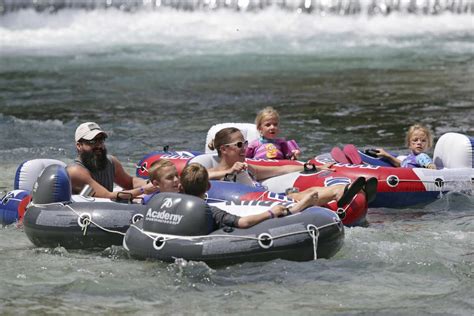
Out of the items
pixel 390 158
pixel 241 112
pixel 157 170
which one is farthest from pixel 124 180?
pixel 241 112

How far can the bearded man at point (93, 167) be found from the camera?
26.3 ft

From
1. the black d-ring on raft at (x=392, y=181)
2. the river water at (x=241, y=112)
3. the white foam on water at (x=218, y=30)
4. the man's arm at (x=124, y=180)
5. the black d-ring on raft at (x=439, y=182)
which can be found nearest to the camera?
the river water at (x=241, y=112)

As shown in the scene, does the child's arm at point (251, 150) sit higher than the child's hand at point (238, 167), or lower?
lower

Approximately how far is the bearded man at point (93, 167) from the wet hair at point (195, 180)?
2.79 ft

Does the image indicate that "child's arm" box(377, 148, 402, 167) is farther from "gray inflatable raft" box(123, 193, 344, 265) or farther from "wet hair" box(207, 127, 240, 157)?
"gray inflatable raft" box(123, 193, 344, 265)

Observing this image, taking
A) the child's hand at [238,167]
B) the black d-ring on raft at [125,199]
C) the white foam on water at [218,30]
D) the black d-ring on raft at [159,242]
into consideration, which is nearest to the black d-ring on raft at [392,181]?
the child's hand at [238,167]

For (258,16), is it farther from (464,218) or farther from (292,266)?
(292,266)

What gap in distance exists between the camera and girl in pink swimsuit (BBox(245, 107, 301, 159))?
957 centimetres

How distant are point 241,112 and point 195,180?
867cm

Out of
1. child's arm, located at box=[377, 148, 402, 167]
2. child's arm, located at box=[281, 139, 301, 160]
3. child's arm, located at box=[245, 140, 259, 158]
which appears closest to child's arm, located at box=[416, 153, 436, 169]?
child's arm, located at box=[377, 148, 402, 167]

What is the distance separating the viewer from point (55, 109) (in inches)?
639

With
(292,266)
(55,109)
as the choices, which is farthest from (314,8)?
(292,266)

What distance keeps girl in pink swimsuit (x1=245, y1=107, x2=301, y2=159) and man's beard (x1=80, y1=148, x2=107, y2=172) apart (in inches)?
75.7

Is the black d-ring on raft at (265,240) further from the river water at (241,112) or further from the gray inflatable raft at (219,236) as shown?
the river water at (241,112)
